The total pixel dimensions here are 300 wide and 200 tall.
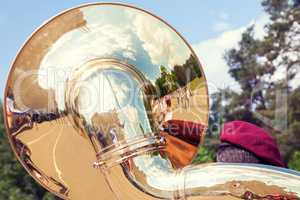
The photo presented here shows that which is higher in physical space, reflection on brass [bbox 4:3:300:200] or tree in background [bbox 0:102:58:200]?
reflection on brass [bbox 4:3:300:200]

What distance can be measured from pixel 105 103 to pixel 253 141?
0.41 m

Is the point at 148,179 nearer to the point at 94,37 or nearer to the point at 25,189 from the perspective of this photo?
the point at 94,37

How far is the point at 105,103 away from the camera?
5.47ft

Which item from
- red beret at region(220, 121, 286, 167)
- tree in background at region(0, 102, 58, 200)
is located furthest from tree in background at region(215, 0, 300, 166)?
red beret at region(220, 121, 286, 167)

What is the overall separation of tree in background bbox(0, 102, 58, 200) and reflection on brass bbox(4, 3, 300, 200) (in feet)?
68.4

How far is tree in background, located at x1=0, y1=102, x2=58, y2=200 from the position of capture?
75.1 feet

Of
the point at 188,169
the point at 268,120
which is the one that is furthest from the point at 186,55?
the point at 268,120

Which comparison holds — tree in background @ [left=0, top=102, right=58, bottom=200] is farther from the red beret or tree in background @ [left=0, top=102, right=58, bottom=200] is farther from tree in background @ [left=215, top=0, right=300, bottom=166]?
the red beret

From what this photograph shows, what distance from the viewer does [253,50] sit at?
25953mm

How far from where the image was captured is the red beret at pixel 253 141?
5.52 ft

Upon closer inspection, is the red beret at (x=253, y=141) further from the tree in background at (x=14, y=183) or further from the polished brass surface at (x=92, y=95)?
the tree in background at (x=14, y=183)

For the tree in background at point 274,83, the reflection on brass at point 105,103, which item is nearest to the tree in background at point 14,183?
the tree in background at point 274,83

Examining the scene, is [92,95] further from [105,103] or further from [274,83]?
[274,83]

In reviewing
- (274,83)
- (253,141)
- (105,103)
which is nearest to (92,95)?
(105,103)
